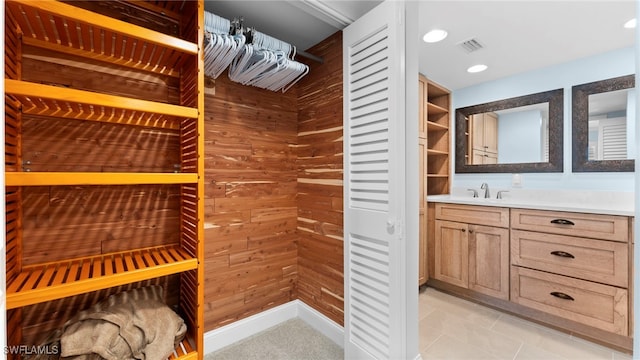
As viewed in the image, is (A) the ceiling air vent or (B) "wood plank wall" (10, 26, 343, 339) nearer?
(B) "wood plank wall" (10, 26, 343, 339)

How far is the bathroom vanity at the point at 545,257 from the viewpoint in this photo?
1.78m

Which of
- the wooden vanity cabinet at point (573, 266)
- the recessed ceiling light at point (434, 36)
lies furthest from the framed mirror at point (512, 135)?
the recessed ceiling light at point (434, 36)

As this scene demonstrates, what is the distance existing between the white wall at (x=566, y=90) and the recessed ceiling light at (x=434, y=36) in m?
1.28

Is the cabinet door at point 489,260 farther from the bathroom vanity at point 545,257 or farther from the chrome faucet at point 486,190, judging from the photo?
the chrome faucet at point 486,190

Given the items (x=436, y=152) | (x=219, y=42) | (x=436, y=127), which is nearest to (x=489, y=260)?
(x=436, y=152)

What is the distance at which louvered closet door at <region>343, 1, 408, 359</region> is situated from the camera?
137 cm

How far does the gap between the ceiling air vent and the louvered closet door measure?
1.06 m

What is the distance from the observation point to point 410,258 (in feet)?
4.80

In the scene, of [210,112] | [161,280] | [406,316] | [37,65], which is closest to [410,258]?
[406,316]

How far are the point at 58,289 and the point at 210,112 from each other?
1182 mm

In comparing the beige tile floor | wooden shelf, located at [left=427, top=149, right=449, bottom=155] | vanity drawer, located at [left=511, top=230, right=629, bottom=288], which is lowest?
the beige tile floor

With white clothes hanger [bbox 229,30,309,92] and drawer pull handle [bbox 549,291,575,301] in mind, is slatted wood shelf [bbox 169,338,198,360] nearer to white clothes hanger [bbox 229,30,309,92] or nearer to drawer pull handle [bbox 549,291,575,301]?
white clothes hanger [bbox 229,30,309,92]

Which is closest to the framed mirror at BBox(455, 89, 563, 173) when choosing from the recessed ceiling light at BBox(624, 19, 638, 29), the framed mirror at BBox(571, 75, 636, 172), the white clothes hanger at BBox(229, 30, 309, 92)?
the framed mirror at BBox(571, 75, 636, 172)

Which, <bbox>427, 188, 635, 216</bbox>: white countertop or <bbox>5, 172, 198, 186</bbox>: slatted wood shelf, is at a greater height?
<bbox>5, 172, 198, 186</bbox>: slatted wood shelf
